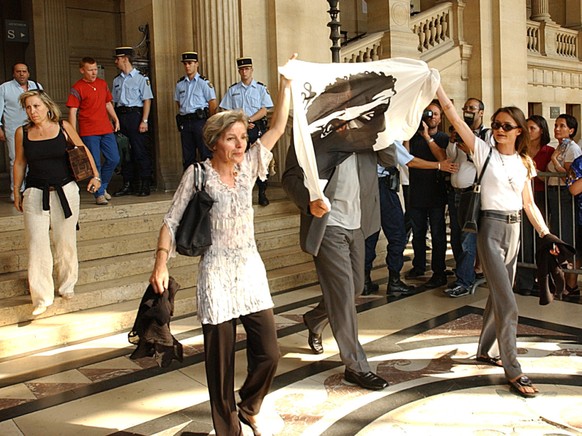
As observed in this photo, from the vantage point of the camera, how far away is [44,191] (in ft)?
17.8

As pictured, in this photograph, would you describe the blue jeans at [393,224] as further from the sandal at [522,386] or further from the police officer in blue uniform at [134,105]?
the police officer in blue uniform at [134,105]

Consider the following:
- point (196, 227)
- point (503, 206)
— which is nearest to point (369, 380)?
point (503, 206)

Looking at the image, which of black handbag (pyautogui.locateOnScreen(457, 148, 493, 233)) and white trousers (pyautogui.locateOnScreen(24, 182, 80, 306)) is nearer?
black handbag (pyautogui.locateOnScreen(457, 148, 493, 233))

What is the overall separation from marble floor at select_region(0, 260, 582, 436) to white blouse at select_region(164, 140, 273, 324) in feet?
2.95

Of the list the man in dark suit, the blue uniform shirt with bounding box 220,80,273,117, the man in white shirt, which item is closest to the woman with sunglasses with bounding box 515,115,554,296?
the man in dark suit

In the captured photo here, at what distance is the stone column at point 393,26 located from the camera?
12.3m

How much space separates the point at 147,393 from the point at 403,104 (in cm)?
270

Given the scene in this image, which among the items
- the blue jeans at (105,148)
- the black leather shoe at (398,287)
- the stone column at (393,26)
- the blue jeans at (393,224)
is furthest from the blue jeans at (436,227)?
the stone column at (393,26)

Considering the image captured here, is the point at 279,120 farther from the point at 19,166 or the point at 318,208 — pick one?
the point at 19,166

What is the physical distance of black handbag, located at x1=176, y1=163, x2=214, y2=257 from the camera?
10.2ft

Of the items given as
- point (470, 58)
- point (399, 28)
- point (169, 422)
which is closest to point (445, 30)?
point (470, 58)

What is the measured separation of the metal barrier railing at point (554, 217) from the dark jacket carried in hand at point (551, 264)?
2.39 metres

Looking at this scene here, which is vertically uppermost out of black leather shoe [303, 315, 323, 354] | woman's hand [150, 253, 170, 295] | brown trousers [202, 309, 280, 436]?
woman's hand [150, 253, 170, 295]

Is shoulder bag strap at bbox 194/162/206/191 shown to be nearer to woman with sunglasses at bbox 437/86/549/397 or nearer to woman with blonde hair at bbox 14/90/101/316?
woman with sunglasses at bbox 437/86/549/397
